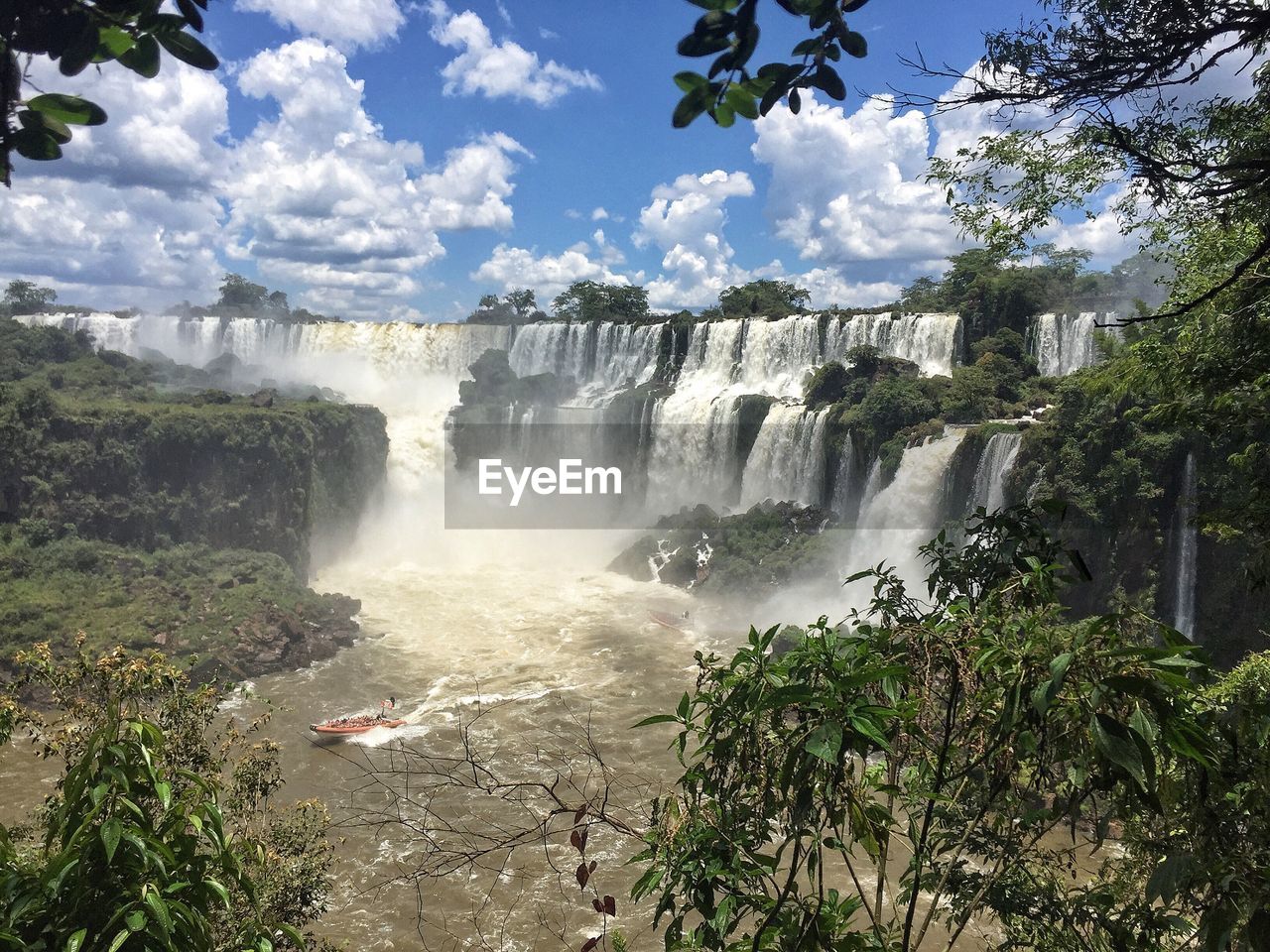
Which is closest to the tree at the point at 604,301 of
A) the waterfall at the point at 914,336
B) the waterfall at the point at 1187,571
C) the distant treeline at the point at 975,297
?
the distant treeline at the point at 975,297

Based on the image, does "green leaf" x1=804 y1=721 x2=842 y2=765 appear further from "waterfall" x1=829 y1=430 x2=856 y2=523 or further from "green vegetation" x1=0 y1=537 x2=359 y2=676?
"waterfall" x1=829 y1=430 x2=856 y2=523

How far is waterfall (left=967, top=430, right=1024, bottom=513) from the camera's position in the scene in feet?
53.4

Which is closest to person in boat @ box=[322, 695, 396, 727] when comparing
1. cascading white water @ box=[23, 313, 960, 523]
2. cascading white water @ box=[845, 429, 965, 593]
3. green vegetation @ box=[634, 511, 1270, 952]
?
cascading white water @ box=[845, 429, 965, 593]

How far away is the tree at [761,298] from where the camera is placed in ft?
123

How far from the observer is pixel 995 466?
16.6m

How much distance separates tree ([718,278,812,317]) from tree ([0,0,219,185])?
35438mm

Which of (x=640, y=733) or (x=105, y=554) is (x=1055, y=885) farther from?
(x=105, y=554)

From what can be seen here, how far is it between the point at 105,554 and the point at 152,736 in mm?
22320

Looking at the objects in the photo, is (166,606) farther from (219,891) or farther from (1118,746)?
(1118,746)

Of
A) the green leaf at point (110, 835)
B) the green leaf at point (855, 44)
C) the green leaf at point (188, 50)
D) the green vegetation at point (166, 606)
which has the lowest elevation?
the green vegetation at point (166, 606)

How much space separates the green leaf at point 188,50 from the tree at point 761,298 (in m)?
35.4

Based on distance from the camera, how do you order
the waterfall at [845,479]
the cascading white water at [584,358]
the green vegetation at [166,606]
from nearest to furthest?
the green vegetation at [166,606] < the waterfall at [845,479] < the cascading white water at [584,358]

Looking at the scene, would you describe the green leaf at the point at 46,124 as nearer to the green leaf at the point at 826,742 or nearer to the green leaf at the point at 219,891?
the green leaf at the point at 219,891

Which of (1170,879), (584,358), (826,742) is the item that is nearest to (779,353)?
(584,358)
